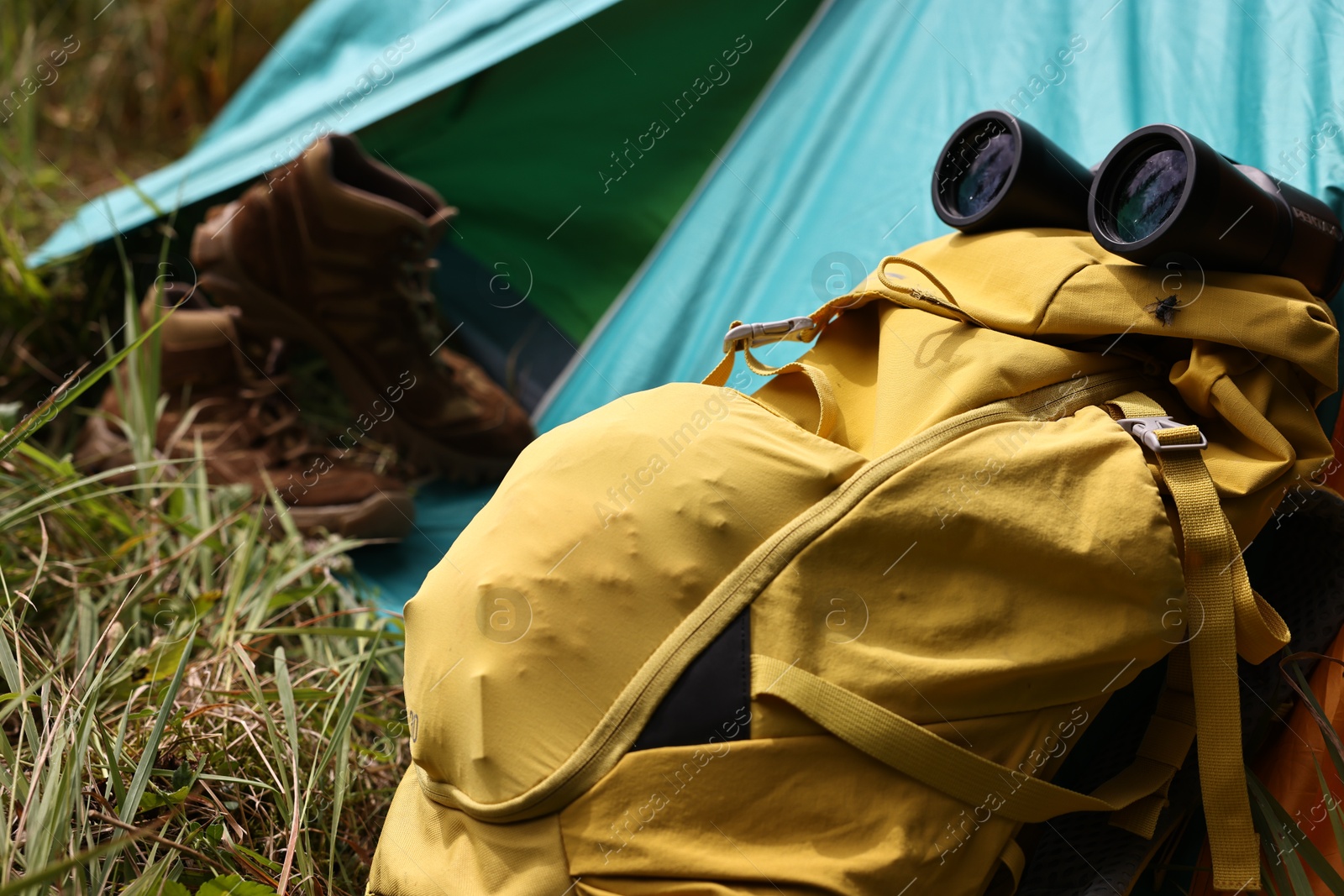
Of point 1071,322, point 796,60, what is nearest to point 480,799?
point 1071,322

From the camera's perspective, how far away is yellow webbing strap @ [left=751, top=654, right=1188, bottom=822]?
587 mm

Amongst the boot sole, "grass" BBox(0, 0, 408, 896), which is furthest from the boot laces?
"grass" BBox(0, 0, 408, 896)

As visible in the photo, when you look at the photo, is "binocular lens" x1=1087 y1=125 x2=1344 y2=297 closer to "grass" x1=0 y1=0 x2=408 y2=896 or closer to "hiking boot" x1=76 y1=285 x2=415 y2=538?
"grass" x1=0 y1=0 x2=408 y2=896

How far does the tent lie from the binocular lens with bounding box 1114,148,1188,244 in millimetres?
285

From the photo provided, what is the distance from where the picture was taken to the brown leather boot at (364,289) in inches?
49.3

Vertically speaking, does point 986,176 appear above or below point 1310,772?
above

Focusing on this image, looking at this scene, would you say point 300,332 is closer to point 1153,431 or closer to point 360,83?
point 360,83

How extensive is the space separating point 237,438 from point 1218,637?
1.19 m

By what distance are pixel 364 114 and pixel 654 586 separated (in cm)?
111

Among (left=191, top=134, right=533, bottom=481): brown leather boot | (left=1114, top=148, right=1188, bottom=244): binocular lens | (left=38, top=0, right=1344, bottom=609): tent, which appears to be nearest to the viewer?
(left=1114, top=148, right=1188, bottom=244): binocular lens

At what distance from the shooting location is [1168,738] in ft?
2.35

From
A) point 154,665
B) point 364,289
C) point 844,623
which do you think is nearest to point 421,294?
point 364,289

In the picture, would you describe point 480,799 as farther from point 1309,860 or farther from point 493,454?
point 493,454

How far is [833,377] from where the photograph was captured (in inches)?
30.9
